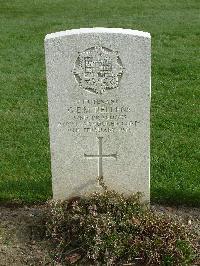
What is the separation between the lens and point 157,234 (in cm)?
494

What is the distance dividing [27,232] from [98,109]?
1.30 metres

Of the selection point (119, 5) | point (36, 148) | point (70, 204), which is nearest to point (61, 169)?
point (70, 204)

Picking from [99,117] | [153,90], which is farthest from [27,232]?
[153,90]

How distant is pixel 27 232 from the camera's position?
17.6 ft

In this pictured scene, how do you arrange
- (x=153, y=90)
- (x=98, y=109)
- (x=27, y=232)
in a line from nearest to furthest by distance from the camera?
(x=98, y=109)
(x=27, y=232)
(x=153, y=90)

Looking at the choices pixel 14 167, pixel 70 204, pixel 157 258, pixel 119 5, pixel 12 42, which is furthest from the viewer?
pixel 119 5

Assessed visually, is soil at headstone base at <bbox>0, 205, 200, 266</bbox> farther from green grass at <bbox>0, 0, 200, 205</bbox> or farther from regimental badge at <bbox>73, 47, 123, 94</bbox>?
regimental badge at <bbox>73, 47, 123, 94</bbox>

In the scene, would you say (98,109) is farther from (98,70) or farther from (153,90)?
(153,90)

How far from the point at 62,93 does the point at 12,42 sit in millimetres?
7213

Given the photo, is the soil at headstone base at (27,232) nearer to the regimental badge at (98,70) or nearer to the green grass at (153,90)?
the green grass at (153,90)

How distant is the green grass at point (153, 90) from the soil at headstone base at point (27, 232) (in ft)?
0.58

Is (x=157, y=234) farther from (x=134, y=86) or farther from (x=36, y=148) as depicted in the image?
(x=36, y=148)

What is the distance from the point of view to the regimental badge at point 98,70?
486cm

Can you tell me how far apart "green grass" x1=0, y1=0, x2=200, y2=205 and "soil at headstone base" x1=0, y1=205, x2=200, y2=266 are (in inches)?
6.9
